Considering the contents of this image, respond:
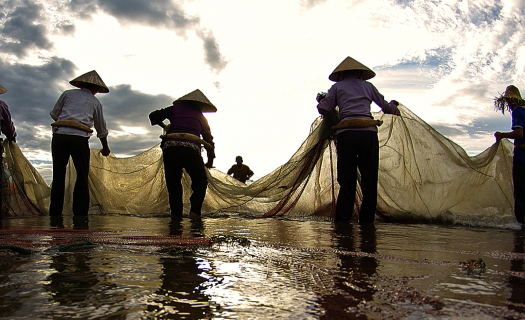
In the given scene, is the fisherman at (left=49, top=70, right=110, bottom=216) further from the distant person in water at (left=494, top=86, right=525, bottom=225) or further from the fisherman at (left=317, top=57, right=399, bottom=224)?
the distant person in water at (left=494, top=86, right=525, bottom=225)

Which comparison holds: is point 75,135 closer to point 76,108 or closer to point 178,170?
point 76,108

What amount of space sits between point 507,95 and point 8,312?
627 cm

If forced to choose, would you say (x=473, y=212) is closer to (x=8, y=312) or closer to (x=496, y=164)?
(x=496, y=164)

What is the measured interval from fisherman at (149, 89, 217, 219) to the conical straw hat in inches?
30.9

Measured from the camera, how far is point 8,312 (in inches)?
37.4

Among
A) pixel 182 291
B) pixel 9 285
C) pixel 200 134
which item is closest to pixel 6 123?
pixel 200 134

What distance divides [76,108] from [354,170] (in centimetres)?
377

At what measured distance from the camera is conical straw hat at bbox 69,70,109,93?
595 centimetres

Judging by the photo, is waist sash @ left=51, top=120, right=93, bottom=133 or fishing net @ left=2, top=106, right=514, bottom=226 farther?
fishing net @ left=2, top=106, right=514, bottom=226

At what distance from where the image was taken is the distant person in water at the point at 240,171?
12.7m

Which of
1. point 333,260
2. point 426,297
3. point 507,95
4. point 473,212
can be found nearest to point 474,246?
point 333,260

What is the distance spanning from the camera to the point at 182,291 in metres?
1.21

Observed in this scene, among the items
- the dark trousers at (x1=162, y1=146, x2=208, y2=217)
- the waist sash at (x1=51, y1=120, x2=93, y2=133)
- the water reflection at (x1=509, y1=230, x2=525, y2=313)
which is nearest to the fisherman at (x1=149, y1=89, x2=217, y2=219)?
the dark trousers at (x1=162, y1=146, x2=208, y2=217)

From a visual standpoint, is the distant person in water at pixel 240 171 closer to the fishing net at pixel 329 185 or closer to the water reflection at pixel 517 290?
the fishing net at pixel 329 185
